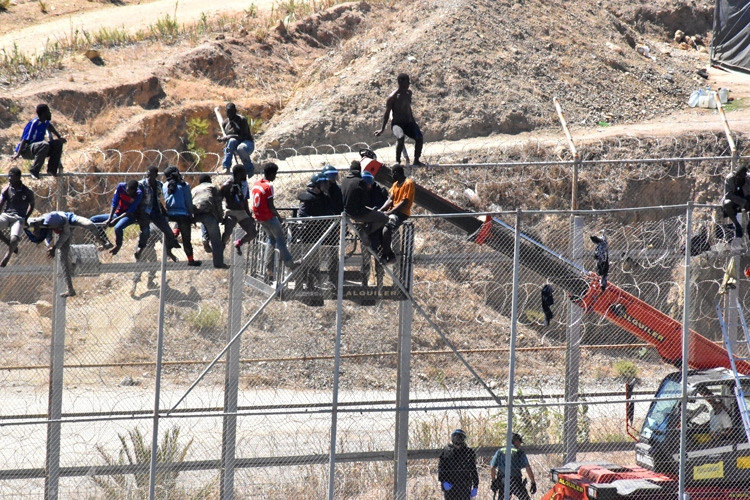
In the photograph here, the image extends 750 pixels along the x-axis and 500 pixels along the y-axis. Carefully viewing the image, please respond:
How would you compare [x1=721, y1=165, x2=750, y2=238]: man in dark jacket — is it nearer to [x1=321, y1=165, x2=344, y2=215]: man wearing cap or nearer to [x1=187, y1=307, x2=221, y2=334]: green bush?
[x1=321, y1=165, x2=344, y2=215]: man wearing cap

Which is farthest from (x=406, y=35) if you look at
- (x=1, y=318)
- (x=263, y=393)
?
(x=1, y=318)

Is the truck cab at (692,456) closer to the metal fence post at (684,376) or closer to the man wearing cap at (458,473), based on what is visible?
the metal fence post at (684,376)

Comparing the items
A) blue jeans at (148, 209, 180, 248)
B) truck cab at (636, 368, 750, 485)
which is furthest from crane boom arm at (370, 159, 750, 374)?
blue jeans at (148, 209, 180, 248)

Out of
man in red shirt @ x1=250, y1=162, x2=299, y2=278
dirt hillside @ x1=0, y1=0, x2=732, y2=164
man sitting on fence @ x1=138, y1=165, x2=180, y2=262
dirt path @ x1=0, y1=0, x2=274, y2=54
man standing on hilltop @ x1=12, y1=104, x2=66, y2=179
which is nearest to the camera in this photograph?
man in red shirt @ x1=250, y1=162, x2=299, y2=278

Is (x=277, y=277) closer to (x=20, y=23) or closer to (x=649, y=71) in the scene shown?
(x=649, y=71)

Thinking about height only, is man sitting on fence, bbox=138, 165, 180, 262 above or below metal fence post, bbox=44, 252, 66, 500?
above

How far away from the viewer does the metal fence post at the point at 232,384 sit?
1005cm

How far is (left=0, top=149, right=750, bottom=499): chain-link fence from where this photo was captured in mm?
10219

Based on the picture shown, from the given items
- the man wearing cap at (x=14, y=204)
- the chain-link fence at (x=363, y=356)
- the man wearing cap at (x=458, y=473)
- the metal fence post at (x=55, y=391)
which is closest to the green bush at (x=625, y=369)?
the chain-link fence at (x=363, y=356)

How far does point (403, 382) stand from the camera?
10.6m

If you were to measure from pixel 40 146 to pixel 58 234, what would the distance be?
1351 mm

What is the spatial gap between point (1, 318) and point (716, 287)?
11993 mm

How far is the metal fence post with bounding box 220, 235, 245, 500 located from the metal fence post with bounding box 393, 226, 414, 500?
1740 millimetres

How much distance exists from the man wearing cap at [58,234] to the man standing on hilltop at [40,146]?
0.76 meters
